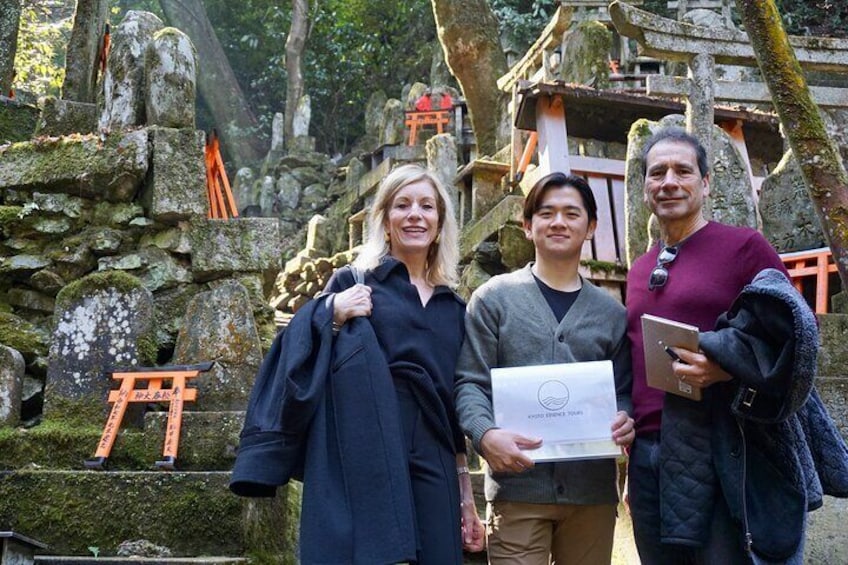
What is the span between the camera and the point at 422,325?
2.77m

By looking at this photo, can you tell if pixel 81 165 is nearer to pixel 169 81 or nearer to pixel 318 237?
pixel 169 81

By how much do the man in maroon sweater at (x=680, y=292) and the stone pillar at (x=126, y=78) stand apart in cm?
458

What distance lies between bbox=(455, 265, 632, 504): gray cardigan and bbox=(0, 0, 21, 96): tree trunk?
821 cm

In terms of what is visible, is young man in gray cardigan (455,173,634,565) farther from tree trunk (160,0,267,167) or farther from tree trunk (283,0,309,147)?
tree trunk (160,0,267,167)

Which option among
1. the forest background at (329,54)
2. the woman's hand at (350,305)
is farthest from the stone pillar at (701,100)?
the forest background at (329,54)

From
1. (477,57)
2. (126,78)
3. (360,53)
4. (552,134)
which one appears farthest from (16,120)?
(360,53)

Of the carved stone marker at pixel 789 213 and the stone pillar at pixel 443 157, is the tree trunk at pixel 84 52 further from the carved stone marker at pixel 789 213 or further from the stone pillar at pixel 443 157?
the carved stone marker at pixel 789 213

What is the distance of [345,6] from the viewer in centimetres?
2416

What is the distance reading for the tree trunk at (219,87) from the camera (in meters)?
24.0

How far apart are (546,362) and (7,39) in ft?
28.4

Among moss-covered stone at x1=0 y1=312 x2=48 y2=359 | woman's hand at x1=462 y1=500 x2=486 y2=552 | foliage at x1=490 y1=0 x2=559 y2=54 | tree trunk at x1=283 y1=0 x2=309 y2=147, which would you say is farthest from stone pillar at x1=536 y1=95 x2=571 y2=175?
tree trunk at x1=283 y1=0 x2=309 y2=147

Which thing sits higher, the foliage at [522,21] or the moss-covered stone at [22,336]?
the foliage at [522,21]

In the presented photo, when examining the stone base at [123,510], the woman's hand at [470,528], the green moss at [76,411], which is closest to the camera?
the woman's hand at [470,528]

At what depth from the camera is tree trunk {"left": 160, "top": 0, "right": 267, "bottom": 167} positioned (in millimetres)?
23969
